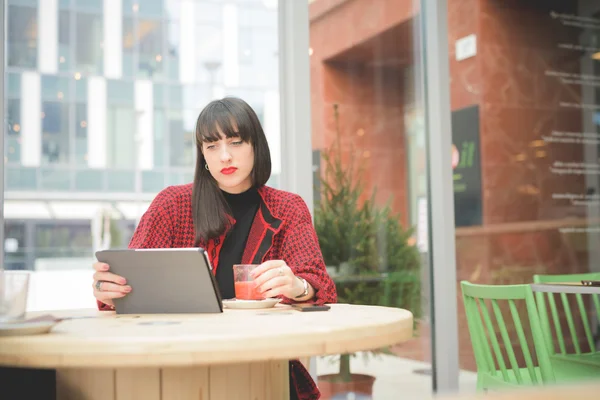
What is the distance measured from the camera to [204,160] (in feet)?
6.68

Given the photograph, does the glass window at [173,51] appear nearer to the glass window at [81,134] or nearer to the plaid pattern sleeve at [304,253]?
the glass window at [81,134]

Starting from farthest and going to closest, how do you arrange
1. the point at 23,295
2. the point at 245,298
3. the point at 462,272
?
1. the point at 462,272
2. the point at 245,298
3. the point at 23,295

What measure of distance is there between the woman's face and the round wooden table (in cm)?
49

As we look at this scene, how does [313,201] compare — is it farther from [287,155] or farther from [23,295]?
[23,295]

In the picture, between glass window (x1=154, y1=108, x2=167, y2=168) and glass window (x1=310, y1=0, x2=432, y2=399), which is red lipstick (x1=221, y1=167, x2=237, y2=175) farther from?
glass window (x1=310, y1=0, x2=432, y2=399)

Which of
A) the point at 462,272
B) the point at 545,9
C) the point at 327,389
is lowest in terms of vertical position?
the point at 327,389

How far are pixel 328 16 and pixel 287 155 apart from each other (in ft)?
2.59

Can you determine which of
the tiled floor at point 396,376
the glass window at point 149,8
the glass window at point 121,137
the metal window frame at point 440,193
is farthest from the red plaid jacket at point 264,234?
the metal window frame at point 440,193

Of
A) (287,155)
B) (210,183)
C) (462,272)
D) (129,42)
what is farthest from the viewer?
(462,272)

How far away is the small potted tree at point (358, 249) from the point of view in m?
3.38

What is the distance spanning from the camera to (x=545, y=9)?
4.56 meters

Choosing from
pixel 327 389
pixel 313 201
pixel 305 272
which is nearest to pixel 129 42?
pixel 313 201

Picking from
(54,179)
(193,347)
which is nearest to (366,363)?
(54,179)

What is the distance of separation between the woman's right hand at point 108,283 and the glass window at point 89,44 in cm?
171
